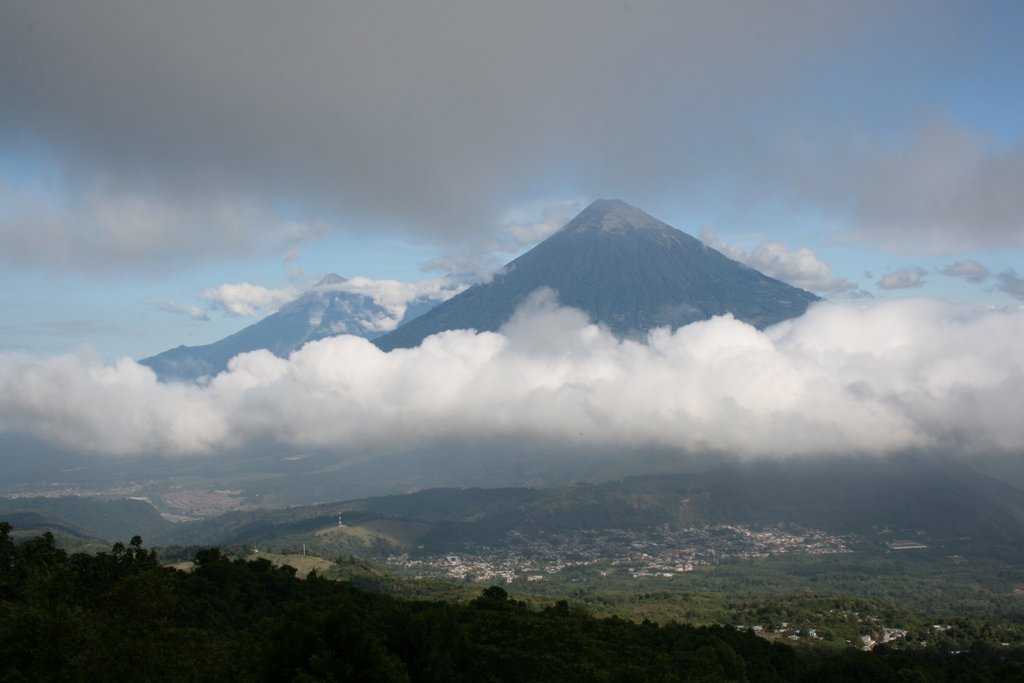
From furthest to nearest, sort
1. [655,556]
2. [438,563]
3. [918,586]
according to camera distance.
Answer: [655,556]
[438,563]
[918,586]

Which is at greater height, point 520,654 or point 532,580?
point 520,654

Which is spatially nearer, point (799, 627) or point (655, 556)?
point (799, 627)

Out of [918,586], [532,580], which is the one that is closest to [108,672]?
[532,580]

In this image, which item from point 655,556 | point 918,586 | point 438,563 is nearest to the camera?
point 918,586

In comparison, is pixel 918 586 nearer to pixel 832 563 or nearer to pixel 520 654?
pixel 832 563

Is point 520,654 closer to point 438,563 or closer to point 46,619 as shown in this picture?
point 46,619

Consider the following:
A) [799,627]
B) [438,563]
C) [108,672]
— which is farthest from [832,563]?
[108,672]
